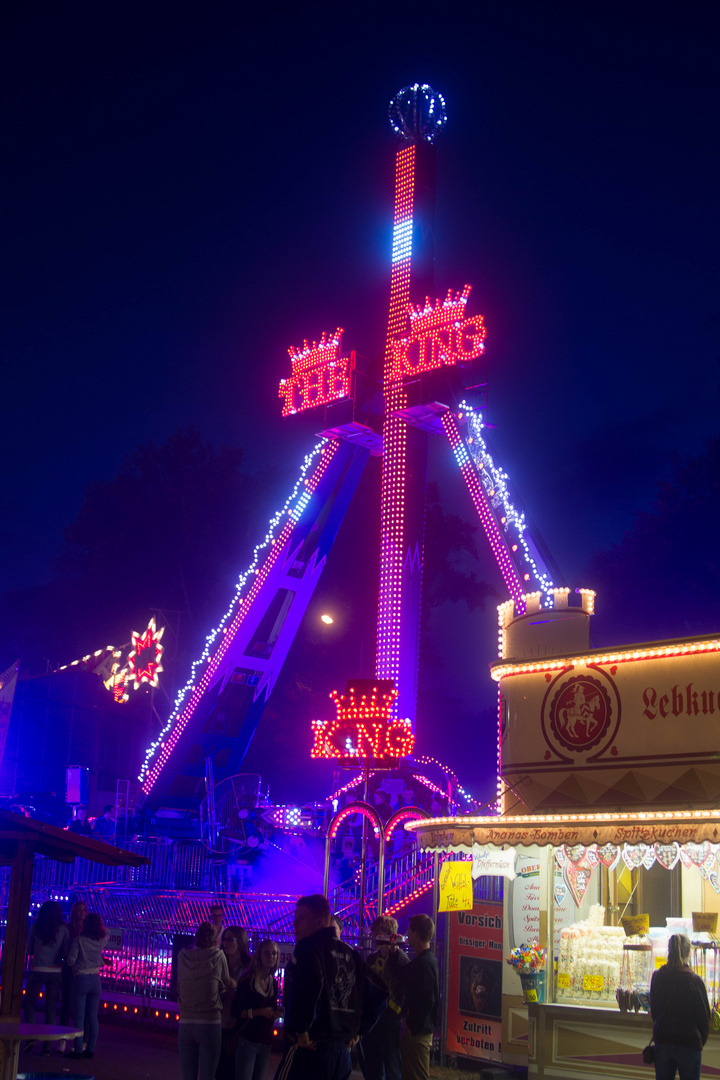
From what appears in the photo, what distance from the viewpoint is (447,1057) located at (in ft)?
41.7

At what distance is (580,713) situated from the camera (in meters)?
12.7

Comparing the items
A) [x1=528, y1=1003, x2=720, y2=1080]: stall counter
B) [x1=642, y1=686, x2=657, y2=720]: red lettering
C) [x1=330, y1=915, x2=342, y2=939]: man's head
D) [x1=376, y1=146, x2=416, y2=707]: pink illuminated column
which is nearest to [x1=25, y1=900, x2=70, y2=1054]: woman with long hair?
[x1=330, y1=915, x2=342, y2=939]: man's head

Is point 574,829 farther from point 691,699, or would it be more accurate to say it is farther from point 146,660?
point 146,660

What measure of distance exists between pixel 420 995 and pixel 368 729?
44.9ft

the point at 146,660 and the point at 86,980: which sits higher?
the point at 146,660

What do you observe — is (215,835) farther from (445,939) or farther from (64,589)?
(64,589)

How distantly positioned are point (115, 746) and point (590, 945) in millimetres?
28385

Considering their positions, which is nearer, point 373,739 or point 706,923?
point 706,923

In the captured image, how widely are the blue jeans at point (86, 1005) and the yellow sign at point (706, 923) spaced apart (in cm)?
690

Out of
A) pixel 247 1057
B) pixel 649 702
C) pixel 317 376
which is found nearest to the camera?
pixel 247 1057

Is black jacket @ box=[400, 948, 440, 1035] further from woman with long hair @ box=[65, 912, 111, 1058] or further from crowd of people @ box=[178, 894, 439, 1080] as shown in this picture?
A: woman with long hair @ box=[65, 912, 111, 1058]

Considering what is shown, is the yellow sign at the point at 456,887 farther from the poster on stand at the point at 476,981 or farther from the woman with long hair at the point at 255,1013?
the woman with long hair at the point at 255,1013

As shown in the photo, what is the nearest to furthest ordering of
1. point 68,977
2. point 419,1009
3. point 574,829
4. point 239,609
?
1. point 419,1009
2. point 574,829
3. point 68,977
4. point 239,609

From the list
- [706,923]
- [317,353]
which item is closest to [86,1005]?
[706,923]
